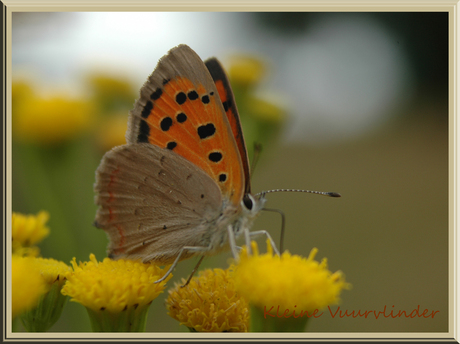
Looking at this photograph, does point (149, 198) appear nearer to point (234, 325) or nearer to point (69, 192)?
point (234, 325)

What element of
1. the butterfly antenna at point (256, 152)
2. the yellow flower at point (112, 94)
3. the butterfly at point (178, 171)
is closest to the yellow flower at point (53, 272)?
the butterfly at point (178, 171)

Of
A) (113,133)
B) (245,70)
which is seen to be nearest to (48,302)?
(113,133)

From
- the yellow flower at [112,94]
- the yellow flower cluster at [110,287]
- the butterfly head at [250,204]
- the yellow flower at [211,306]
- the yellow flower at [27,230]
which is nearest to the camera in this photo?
the yellow flower cluster at [110,287]

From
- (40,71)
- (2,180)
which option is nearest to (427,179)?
(40,71)

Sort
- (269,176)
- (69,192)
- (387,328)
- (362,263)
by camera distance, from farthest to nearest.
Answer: (269,176)
(362,263)
(387,328)
(69,192)

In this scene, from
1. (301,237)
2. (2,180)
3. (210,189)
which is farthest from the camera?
(301,237)

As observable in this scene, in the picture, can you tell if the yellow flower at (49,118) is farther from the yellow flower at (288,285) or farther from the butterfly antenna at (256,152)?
the yellow flower at (288,285)

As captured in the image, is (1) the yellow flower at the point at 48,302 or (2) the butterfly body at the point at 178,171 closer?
(1) the yellow flower at the point at 48,302
